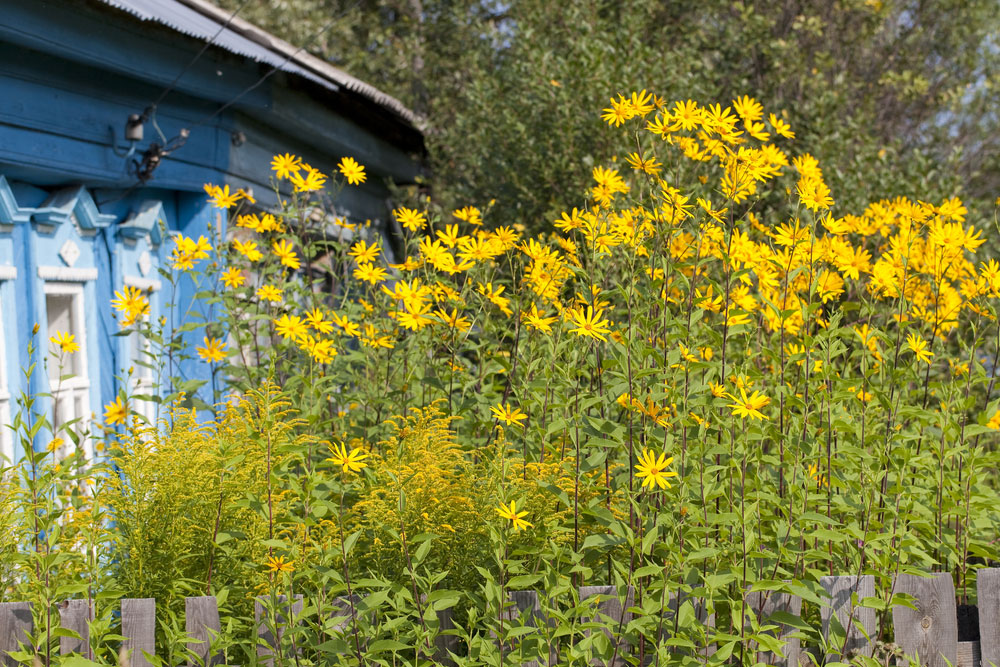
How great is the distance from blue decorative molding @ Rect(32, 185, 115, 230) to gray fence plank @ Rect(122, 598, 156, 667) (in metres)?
2.34

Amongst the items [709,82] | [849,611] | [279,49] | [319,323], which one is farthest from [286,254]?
[709,82]

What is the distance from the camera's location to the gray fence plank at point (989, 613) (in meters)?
2.50

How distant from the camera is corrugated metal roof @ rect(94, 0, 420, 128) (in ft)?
13.8

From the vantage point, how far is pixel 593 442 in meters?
2.21

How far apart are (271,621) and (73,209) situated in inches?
112

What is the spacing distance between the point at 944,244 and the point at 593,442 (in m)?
1.28

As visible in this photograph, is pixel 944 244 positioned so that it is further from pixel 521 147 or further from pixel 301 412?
pixel 521 147

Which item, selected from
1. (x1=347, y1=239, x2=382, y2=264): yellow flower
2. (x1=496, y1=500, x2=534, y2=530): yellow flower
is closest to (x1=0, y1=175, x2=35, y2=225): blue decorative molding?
(x1=347, y1=239, x2=382, y2=264): yellow flower

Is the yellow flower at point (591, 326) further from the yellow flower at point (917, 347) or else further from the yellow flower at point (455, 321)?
the yellow flower at point (917, 347)

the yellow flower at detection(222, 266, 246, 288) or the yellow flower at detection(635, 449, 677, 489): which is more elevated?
the yellow flower at detection(222, 266, 246, 288)

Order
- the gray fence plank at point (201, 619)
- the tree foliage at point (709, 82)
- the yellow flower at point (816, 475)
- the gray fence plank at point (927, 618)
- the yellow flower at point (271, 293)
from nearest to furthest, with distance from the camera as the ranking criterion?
the gray fence plank at point (201, 619), the gray fence plank at point (927, 618), the yellow flower at point (816, 475), the yellow flower at point (271, 293), the tree foliage at point (709, 82)

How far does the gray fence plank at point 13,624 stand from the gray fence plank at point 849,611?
1.84m

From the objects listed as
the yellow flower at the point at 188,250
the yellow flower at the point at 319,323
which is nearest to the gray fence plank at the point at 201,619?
the yellow flower at the point at 319,323

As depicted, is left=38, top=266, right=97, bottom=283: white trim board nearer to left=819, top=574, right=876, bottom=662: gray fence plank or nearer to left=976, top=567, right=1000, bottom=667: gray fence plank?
left=819, top=574, right=876, bottom=662: gray fence plank
